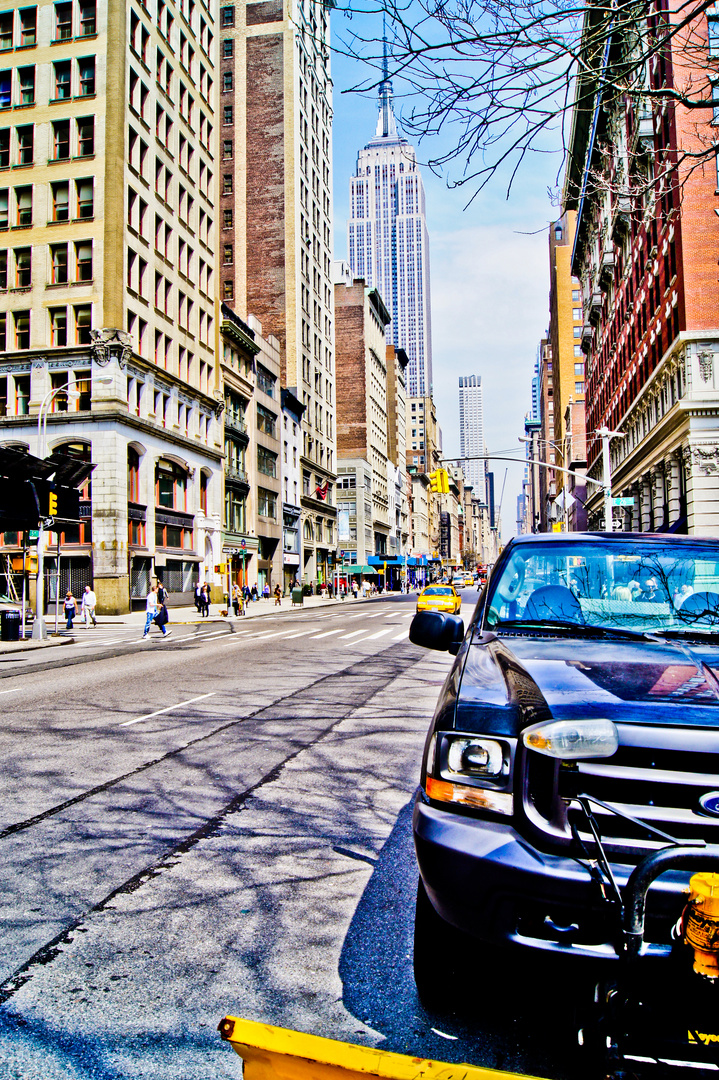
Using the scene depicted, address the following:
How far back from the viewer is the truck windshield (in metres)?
4.07

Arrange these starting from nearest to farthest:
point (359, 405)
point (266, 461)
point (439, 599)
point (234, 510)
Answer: point (439, 599) < point (234, 510) < point (266, 461) < point (359, 405)

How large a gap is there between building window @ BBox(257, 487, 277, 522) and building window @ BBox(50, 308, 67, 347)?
23901 mm

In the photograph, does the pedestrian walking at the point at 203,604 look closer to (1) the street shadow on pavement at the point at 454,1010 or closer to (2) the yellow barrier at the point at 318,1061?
(1) the street shadow on pavement at the point at 454,1010

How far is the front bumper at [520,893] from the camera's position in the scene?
7.58ft

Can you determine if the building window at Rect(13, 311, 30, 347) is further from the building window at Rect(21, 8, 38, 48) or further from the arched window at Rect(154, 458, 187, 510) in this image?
the building window at Rect(21, 8, 38, 48)

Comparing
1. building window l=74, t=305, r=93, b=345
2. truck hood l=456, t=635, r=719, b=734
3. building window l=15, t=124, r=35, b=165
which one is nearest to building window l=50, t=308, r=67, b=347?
building window l=74, t=305, r=93, b=345

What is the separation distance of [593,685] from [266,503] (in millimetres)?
63713

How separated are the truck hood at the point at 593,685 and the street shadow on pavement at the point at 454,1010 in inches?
30.8

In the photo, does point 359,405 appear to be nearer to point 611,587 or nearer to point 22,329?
point 22,329

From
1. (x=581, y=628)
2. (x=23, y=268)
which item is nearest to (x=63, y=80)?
(x=23, y=268)

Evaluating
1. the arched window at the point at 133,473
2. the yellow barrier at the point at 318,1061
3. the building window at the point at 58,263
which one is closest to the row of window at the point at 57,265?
the building window at the point at 58,263

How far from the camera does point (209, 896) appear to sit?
169 inches

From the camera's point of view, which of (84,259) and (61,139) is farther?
(61,139)

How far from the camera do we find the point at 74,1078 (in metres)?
2.69
